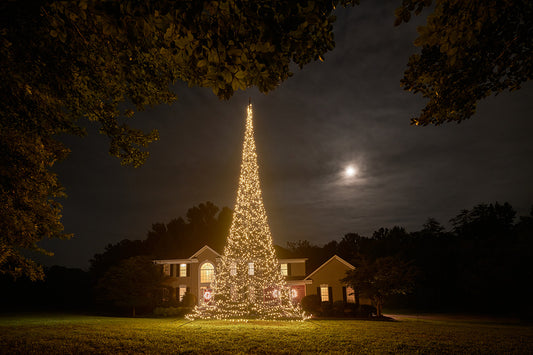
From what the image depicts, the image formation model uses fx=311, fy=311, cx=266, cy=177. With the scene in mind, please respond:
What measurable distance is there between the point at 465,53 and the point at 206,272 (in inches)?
1239

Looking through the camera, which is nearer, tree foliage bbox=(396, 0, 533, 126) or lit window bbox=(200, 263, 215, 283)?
tree foliage bbox=(396, 0, 533, 126)

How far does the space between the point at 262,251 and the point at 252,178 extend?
4151 mm

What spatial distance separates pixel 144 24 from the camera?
11.1 ft

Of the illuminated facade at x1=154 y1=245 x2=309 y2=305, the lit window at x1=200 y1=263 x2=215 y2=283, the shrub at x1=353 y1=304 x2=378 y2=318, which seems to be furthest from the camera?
the lit window at x1=200 y1=263 x2=215 y2=283

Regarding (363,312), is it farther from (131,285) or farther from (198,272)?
(131,285)

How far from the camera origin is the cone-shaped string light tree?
17062 millimetres

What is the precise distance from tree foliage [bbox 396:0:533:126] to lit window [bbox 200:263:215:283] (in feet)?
97.6

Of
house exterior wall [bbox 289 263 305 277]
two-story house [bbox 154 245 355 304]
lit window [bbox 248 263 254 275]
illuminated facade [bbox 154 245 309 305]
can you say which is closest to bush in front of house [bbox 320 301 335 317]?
two-story house [bbox 154 245 355 304]

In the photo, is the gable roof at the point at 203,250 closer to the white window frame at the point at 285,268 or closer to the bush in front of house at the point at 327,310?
the white window frame at the point at 285,268

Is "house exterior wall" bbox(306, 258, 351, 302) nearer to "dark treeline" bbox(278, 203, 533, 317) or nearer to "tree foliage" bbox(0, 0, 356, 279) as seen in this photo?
"dark treeline" bbox(278, 203, 533, 317)

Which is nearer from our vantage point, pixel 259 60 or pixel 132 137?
pixel 259 60

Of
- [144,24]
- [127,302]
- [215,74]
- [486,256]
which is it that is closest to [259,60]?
[215,74]

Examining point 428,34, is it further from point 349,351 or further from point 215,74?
point 349,351

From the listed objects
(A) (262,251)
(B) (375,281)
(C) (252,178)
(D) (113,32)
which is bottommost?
(B) (375,281)
